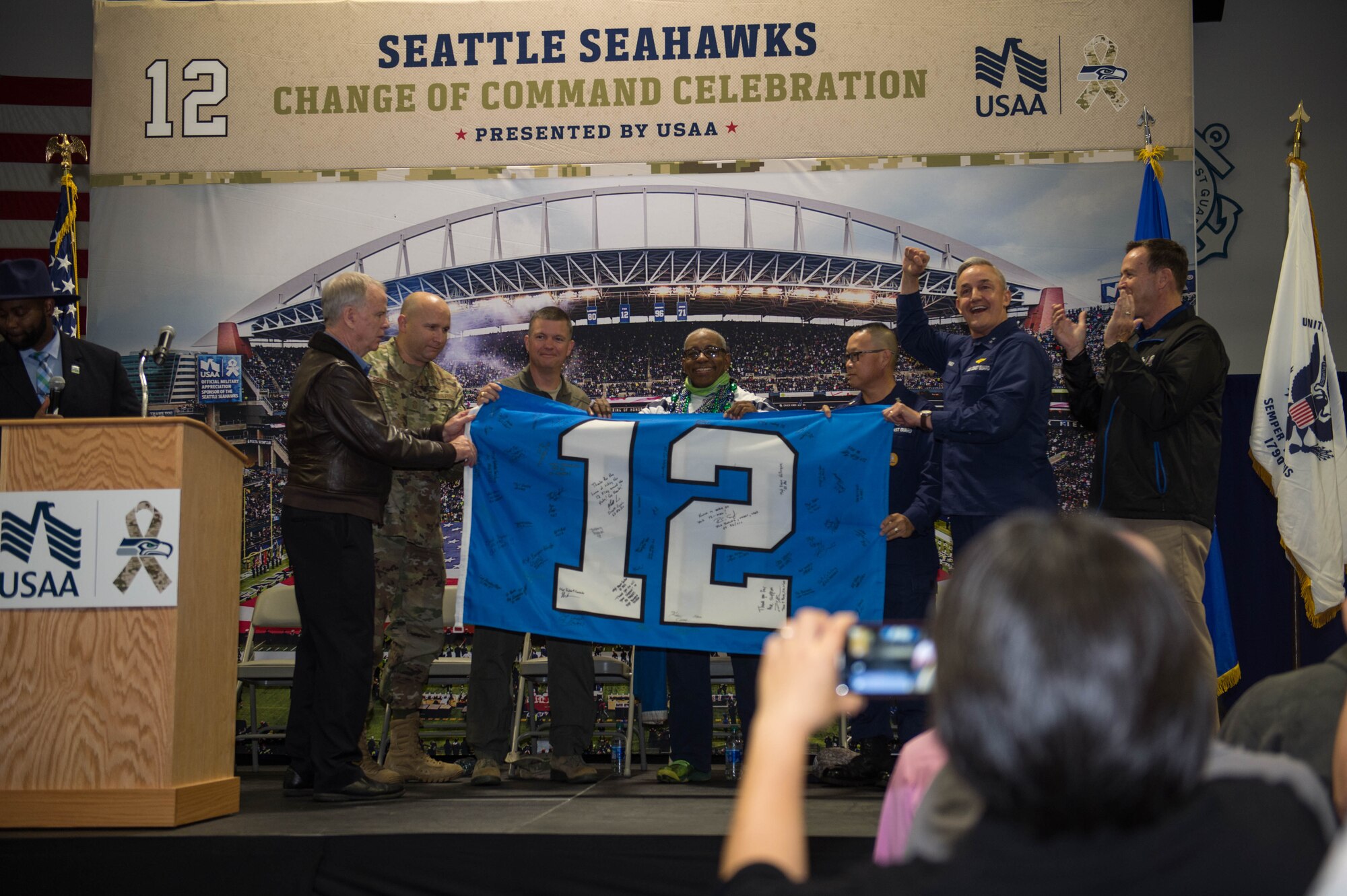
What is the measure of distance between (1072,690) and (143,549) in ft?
11.6

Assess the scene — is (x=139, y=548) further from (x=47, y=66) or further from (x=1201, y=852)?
(x=47, y=66)

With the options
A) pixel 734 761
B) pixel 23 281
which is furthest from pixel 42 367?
pixel 734 761

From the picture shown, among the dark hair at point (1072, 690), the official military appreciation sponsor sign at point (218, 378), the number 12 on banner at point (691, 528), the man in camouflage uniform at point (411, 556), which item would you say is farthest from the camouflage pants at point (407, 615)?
the dark hair at point (1072, 690)

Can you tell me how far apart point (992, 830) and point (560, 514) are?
3985 mm

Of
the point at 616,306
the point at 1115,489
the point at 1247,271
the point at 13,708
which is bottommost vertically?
the point at 13,708

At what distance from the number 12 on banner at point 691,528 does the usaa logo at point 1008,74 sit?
2630 mm

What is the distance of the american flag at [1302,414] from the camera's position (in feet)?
17.4

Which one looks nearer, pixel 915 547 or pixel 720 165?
pixel 915 547

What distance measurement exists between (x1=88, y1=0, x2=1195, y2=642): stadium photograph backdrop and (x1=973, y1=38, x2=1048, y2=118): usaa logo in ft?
0.04

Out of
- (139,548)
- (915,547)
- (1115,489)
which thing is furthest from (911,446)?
(139,548)

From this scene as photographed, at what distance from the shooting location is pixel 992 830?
40.0 inches

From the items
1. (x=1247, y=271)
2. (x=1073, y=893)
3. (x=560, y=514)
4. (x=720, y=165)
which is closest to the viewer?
(x=1073, y=893)

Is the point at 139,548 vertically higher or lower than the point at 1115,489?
lower

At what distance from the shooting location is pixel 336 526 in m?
4.39
